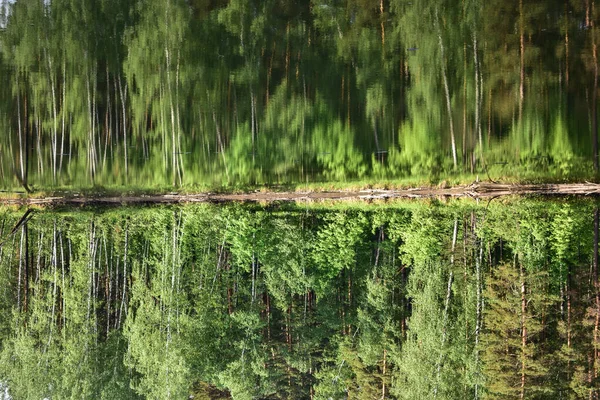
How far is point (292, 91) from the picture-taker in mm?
17156

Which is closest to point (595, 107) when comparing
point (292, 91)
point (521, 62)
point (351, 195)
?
point (521, 62)

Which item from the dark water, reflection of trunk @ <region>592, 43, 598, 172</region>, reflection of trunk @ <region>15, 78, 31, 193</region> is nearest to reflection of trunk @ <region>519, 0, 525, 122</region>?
the dark water

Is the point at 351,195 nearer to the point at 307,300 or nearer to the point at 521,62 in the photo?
the point at 307,300

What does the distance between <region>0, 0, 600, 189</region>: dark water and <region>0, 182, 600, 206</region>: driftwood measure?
430 mm

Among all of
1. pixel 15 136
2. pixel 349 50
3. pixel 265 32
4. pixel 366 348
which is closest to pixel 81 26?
pixel 15 136

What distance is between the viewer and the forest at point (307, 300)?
14102mm

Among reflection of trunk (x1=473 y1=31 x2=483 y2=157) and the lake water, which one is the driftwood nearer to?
the lake water

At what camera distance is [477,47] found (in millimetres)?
14547

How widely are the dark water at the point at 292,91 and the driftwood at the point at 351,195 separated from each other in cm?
43

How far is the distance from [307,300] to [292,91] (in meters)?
8.21

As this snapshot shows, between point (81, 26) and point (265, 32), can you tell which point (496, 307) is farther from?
point (81, 26)

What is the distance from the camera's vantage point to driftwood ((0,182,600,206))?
14.1m

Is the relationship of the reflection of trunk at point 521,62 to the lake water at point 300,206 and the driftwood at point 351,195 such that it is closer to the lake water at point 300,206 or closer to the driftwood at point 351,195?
the lake water at point 300,206

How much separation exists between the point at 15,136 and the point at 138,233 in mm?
7078
